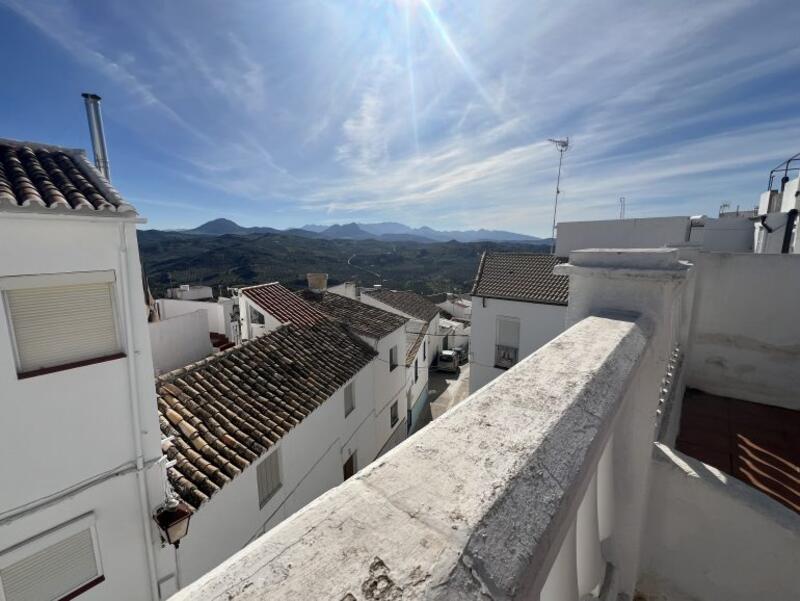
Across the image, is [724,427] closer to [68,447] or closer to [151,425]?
[151,425]

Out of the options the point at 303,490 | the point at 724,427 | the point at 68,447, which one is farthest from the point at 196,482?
the point at 724,427

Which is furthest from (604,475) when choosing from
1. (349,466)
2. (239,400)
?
(349,466)

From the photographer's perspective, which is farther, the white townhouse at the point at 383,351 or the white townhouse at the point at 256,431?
the white townhouse at the point at 383,351

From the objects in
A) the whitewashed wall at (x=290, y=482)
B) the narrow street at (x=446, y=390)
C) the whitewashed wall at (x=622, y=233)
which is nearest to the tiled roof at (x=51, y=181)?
the whitewashed wall at (x=290, y=482)

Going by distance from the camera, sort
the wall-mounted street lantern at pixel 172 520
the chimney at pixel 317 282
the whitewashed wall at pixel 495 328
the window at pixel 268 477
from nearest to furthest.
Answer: the wall-mounted street lantern at pixel 172 520, the window at pixel 268 477, the whitewashed wall at pixel 495 328, the chimney at pixel 317 282

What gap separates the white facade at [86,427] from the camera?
11.6 ft

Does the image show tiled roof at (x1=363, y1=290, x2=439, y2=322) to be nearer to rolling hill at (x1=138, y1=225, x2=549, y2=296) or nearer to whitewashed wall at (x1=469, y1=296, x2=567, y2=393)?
whitewashed wall at (x1=469, y1=296, x2=567, y2=393)

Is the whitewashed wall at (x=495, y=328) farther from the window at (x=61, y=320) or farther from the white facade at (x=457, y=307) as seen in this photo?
the white facade at (x=457, y=307)

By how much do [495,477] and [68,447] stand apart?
5.08 m

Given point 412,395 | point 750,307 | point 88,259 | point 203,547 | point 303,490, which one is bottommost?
point 412,395

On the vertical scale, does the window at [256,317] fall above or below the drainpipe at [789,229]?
below

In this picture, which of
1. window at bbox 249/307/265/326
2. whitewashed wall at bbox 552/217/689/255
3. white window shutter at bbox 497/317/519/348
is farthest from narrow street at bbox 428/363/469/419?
window at bbox 249/307/265/326

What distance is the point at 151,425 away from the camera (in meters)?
4.50

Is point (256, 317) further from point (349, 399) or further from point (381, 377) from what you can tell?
point (381, 377)
